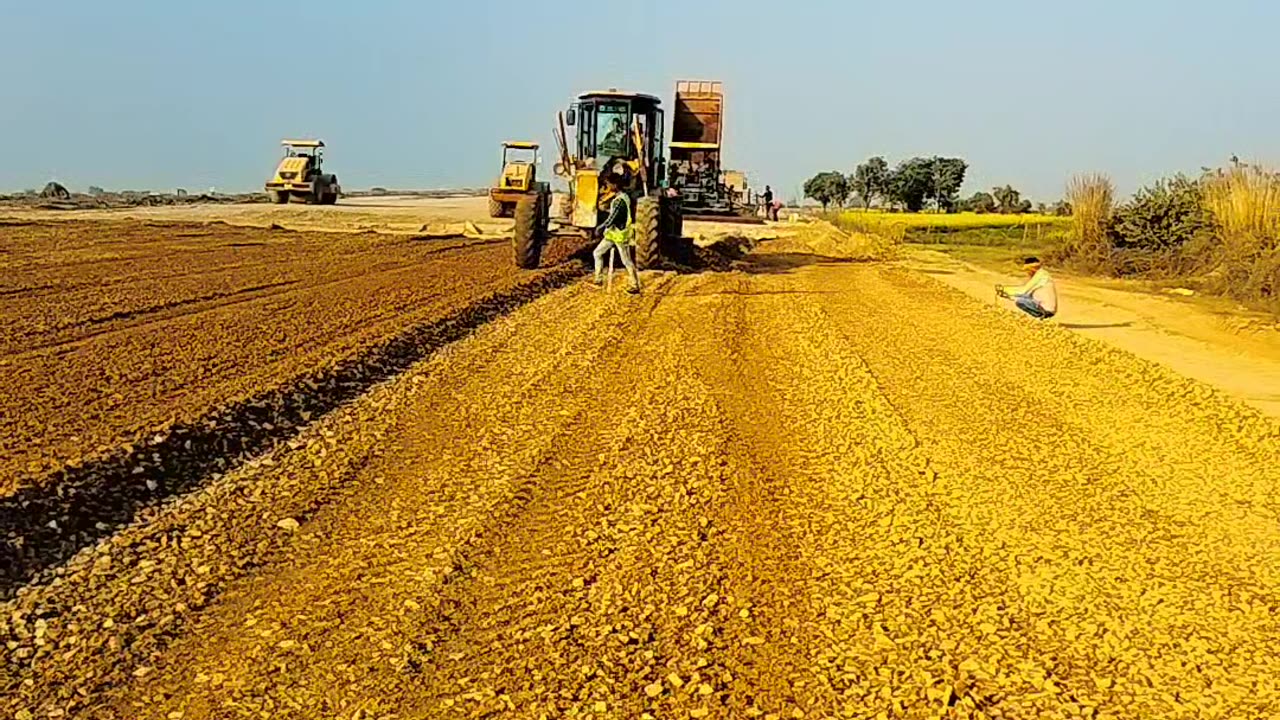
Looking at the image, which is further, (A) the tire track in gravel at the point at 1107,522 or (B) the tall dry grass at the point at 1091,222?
(B) the tall dry grass at the point at 1091,222

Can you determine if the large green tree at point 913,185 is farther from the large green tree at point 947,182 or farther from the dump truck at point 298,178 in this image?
the dump truck at point 298,178

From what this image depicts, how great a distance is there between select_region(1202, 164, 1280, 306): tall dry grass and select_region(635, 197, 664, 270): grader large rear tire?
10120mm

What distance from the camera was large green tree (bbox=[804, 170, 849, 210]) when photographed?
3797 inches

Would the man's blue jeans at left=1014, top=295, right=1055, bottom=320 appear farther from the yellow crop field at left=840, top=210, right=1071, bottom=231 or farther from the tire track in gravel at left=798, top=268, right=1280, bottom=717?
the yellow crop field at left=840, top=210, right=1071, bottom=231

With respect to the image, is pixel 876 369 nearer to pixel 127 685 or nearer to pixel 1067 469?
pixel 1067 469

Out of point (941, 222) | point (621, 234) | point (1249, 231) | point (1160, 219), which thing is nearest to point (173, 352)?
point (621, 234)

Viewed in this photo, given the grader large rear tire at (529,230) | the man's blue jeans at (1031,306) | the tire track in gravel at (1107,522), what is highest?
the grader large rear tire at (529,230)

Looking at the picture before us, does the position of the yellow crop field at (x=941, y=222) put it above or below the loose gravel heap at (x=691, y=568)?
below

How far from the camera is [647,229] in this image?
19.6 meters

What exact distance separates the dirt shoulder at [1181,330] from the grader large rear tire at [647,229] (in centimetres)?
571

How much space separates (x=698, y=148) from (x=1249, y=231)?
68.5 feet

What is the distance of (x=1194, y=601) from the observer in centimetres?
521

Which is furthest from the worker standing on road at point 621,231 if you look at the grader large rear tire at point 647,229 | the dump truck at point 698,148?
the dump truck at point 698,148

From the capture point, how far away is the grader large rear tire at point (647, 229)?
19.5 metres
